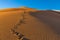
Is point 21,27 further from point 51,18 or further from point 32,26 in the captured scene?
point 51,18

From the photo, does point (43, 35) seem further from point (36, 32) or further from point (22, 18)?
point (22, 18)

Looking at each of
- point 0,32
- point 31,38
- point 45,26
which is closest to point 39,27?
point 45,26

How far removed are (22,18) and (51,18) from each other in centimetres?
156

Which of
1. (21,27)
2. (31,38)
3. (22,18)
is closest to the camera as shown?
(31,38)

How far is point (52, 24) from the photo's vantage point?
11281 mm

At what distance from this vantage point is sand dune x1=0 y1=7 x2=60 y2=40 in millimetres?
10109

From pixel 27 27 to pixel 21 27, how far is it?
0.28 m

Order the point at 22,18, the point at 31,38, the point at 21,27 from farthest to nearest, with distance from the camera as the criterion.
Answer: the point at 22,18 < the point at 21,27 < the point at 31,38

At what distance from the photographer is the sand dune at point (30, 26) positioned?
1011cm

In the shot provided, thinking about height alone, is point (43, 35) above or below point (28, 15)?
below

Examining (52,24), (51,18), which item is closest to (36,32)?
(52,24)

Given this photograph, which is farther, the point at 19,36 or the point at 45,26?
the point at 45,26

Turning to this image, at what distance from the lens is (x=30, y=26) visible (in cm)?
1098

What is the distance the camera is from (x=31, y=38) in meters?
9.98
